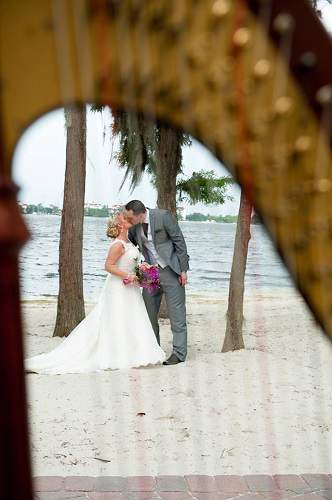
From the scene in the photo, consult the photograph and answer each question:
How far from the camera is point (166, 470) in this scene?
3611mm

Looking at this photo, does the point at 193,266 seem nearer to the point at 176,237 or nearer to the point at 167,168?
the point at 167,168

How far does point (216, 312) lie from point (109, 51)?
13.2 metres

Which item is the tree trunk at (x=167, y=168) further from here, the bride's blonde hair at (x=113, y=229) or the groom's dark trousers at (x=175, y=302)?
the groom's dark trousers at (x=175, y=302)

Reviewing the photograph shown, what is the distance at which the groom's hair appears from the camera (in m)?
5.87

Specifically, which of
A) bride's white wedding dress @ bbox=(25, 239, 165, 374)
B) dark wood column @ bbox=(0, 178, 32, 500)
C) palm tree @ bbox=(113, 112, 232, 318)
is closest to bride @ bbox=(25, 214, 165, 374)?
bride's white wedding dress @ bbox=(25, 239, 165, 374)

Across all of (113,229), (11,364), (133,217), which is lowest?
(113,229)

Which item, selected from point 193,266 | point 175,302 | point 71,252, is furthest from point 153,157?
point 193,266

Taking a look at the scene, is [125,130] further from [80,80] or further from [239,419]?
[80,80]

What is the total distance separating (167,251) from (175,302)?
51 cm

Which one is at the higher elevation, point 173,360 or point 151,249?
point 151,249

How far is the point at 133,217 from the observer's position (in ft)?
19.7

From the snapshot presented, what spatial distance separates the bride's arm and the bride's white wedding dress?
0.14ft

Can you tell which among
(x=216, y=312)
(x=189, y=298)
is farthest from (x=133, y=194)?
(x=189, y=298)

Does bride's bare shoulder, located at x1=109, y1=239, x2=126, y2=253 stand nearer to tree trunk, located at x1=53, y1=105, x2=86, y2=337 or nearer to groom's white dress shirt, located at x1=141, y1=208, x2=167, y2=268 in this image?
groom's white dress shirt, located at x1=141, y1=208, x2=167, y2=268
